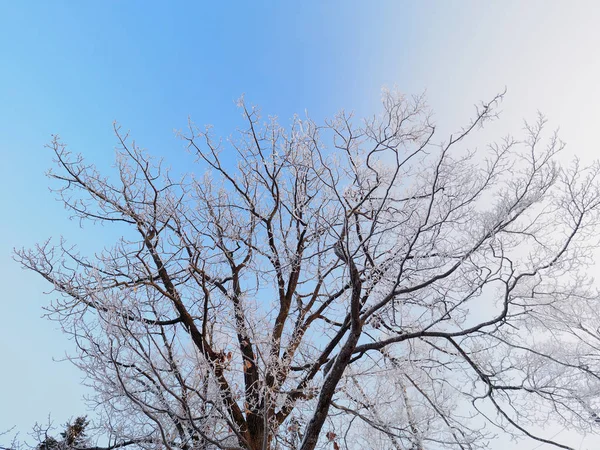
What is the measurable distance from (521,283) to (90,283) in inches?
201

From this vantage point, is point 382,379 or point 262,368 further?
point 382,379

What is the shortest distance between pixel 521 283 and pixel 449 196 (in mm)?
1374

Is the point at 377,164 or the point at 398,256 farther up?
the point at 377,164

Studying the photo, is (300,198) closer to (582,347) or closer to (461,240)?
(461,240)

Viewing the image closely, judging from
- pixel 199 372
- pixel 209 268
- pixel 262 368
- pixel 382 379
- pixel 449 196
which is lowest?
pixel 199 372

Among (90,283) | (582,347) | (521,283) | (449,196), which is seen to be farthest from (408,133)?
(582,347)

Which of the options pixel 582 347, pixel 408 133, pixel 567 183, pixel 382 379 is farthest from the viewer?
pixel 582 347

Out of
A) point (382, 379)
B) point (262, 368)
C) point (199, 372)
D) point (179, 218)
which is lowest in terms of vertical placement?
point (199, 372)

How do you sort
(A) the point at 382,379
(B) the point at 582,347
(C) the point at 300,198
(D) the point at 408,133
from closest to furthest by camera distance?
1. (D) the point at 408,133
2. (A) the point at 382,379
3. (C) the point at 300,198
4. (B) the point at 582,347

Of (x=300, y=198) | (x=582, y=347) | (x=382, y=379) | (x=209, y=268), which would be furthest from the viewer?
(x=582, y=347)

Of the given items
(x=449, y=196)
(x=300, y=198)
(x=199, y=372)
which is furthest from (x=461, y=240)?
(x=199, y=372)

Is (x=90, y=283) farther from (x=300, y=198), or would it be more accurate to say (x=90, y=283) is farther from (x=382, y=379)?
(x=382, y=379)

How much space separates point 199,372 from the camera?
4.00 metres

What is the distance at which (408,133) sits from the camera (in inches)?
183
